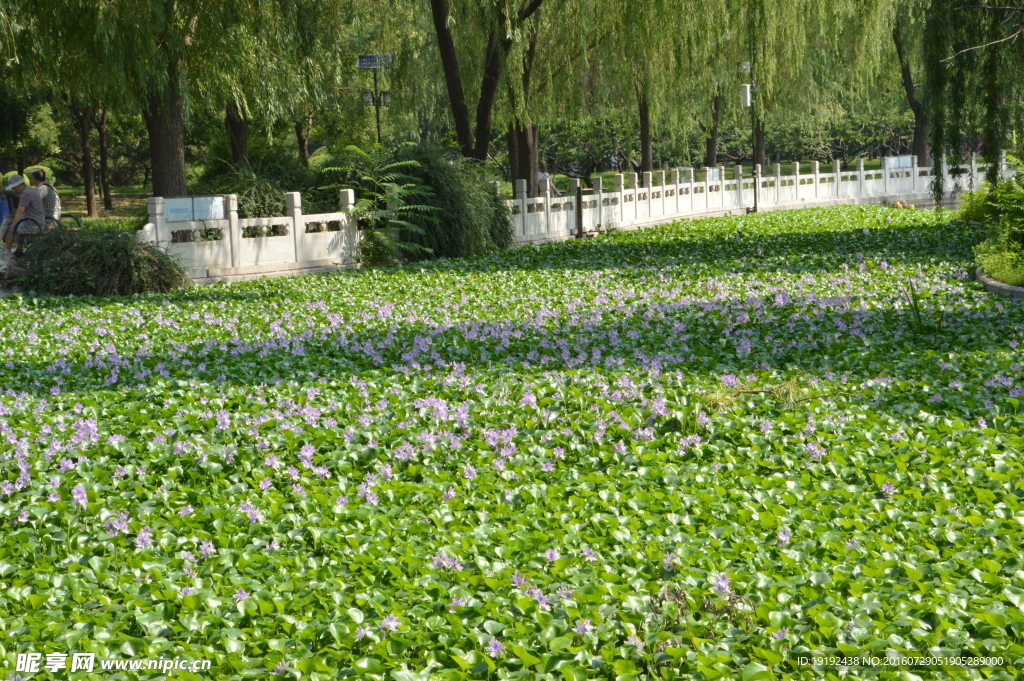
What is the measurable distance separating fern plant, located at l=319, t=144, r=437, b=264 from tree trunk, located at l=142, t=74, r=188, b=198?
2.47 meters

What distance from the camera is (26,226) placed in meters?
14.9

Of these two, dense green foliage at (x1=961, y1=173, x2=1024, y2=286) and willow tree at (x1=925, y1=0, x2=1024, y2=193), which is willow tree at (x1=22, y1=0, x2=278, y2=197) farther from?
dense green foliage at (x1=961, y1=173, x2=1024, y2=286)

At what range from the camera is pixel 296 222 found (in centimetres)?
1705

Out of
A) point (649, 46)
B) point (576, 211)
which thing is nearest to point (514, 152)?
point (576, 211)

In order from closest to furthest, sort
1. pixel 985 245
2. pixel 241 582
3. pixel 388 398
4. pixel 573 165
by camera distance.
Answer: pixel 241 582 → pixel 388 398 → pixel 985 245 → pixel 573 165

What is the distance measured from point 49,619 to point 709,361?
558cm

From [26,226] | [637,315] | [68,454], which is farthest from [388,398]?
[26,226]

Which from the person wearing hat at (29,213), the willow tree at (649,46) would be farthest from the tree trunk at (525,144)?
the person wearing hat at (29,213)

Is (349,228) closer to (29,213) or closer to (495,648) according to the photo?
(29,213)

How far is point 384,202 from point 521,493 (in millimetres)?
13904

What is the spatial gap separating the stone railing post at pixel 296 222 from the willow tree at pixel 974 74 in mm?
9592

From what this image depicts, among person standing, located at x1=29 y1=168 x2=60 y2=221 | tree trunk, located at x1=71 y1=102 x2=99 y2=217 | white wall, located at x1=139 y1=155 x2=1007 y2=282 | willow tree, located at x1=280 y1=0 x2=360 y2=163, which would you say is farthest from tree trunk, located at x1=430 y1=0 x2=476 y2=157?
tree trunk, located at x1=71 y1=102 x2=99 y2=217

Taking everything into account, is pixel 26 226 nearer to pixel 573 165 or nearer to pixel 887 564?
pixel 887 564

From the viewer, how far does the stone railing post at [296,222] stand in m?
17.0
